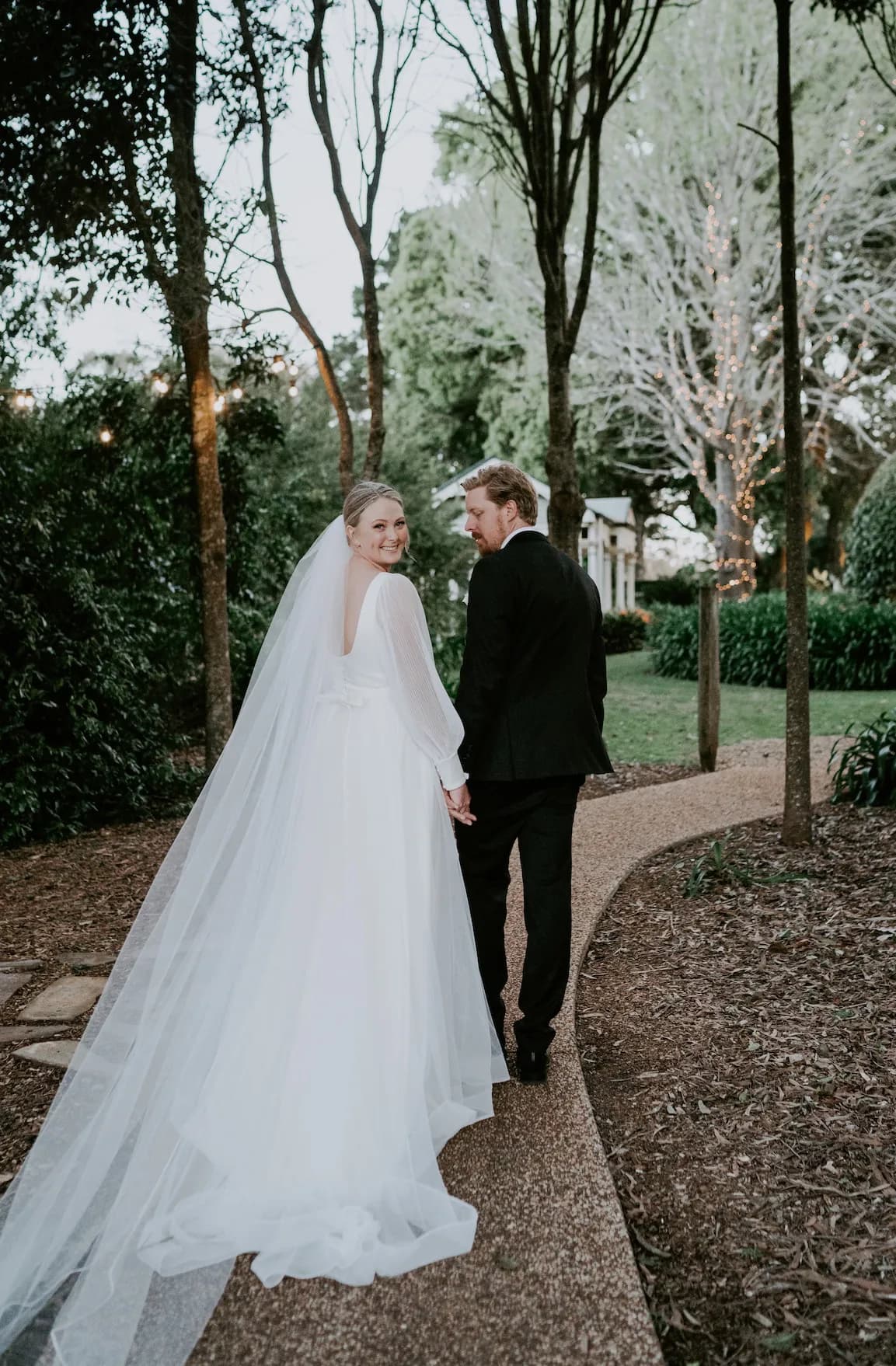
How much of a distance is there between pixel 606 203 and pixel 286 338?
1560 centimetres

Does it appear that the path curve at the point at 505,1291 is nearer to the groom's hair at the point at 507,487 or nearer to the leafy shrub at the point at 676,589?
the groom's hair at the point at 507,487

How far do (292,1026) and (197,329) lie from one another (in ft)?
19.9

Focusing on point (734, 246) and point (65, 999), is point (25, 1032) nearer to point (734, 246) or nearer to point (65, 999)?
point (65, 999)

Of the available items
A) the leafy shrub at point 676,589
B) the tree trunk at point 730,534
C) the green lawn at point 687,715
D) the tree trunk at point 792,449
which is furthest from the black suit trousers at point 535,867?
the leafy shrub at point 676,589

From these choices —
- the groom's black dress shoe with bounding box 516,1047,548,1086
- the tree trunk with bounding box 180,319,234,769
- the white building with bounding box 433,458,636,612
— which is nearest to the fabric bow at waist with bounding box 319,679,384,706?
the groom's black dress shoe with bounding box 516,1047,548,1086

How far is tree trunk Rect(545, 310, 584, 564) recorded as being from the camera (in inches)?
325

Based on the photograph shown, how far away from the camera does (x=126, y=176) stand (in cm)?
741

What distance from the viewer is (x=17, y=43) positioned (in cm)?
697

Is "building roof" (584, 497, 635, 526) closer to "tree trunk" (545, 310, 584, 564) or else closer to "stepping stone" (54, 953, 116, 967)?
"tree trunk" (545, 310, 584, 564)

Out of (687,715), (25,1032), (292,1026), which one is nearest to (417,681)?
(292,1026)

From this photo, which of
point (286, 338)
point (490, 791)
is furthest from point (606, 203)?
point (490, 791)

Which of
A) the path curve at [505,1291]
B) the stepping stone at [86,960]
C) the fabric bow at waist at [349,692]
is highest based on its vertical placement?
the fabric bow at waist at [349,692]

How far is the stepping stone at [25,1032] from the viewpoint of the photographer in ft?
13.3

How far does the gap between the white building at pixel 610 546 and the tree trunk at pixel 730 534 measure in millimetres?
4963
